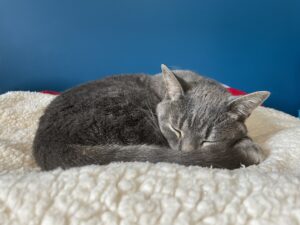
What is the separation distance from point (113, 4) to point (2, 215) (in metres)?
1.91

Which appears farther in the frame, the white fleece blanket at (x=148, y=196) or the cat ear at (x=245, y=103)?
the cat ear at (x=245, y=103)

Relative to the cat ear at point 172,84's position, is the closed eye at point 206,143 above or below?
below

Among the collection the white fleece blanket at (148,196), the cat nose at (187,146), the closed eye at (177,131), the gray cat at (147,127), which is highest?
the white fleece blanket at (148,196)

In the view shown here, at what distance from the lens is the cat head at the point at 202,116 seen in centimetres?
103

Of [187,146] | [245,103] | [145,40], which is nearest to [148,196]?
[187,146]

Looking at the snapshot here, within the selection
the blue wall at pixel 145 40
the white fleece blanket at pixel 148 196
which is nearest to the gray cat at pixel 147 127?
the white fleece blanket at pixel 148 196

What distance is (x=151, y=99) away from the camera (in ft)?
4.11

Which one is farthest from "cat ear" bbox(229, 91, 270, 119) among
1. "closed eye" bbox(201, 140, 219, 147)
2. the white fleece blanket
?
the white fleece blanket

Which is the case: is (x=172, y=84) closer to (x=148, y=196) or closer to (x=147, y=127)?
(x=147, y=127)

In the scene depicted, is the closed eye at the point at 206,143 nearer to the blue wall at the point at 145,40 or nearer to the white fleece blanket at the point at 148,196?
the white fleece blanket at the point at 148,196

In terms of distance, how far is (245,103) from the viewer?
3.46 feet

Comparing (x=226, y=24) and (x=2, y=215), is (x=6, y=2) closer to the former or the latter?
(x=226, y=24)

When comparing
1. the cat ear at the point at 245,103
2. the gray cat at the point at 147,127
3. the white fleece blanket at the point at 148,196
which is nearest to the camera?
the white fleece blanket at the point at 148,196

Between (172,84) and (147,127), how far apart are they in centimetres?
18
